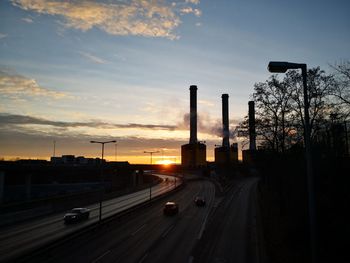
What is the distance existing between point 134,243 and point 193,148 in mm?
117886

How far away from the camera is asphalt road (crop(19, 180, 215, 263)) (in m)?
22.0

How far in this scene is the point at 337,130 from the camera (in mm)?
32438

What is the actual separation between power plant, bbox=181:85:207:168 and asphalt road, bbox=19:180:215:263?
99.6 meters

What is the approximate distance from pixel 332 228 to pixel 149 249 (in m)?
13.2

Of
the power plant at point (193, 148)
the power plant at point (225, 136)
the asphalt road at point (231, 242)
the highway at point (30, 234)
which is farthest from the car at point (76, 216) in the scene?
the power plant at point (225, 136)

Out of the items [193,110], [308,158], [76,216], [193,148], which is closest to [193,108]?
[193,110]

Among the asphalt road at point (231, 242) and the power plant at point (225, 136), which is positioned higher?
the power plant at point (225, 136)

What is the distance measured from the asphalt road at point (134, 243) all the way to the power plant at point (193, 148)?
3921 inches

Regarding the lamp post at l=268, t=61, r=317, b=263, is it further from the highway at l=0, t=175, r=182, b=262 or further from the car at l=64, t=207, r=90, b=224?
the car at l=64, t=207, r=90, b=224

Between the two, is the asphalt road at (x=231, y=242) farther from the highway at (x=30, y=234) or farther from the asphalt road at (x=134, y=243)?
the highway at (x=30, y=234)

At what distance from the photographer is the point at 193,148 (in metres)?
144

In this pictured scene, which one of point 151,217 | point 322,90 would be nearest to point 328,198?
point 322,90

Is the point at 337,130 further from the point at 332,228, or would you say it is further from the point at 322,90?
the point at 332,228

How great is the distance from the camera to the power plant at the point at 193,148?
13975 cm
